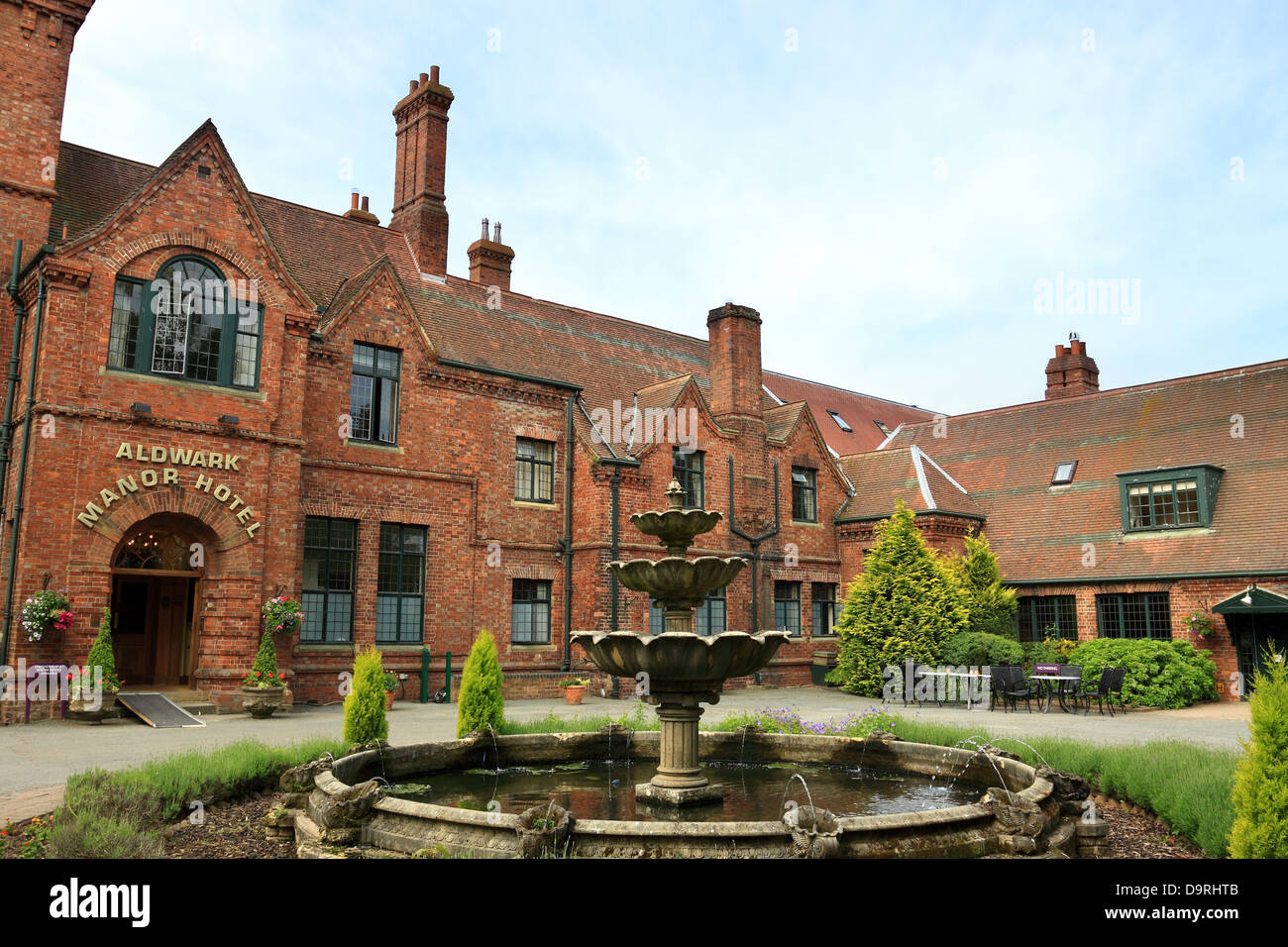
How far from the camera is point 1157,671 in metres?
22.0

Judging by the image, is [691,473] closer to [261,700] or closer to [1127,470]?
[1127,470]

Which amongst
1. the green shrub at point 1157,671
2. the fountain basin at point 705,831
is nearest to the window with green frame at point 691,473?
the green shrub at point 1157,671

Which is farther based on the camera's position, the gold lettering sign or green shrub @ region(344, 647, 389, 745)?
the gold lettering sign

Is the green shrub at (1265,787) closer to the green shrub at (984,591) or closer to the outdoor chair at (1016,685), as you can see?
the outdoor chair at (1016,685)

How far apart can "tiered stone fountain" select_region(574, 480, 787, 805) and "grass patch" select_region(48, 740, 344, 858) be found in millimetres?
3912

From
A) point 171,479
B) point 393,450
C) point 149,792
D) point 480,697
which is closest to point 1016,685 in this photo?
point 480,697

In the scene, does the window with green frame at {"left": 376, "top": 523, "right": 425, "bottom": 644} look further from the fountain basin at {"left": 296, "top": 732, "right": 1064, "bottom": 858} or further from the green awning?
the green awning

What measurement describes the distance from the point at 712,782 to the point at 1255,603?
18.2m

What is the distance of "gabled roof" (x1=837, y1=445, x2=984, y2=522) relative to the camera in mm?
29062

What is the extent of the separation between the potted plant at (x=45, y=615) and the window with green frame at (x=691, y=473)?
15.8 metres

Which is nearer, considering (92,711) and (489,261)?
(92,711)

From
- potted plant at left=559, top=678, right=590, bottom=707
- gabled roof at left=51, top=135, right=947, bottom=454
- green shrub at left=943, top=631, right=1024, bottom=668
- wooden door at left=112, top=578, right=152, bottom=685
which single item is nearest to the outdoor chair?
green shrub at left=943, top=631, right=1024, bottom=668

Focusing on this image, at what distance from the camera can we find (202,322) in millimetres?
18797
